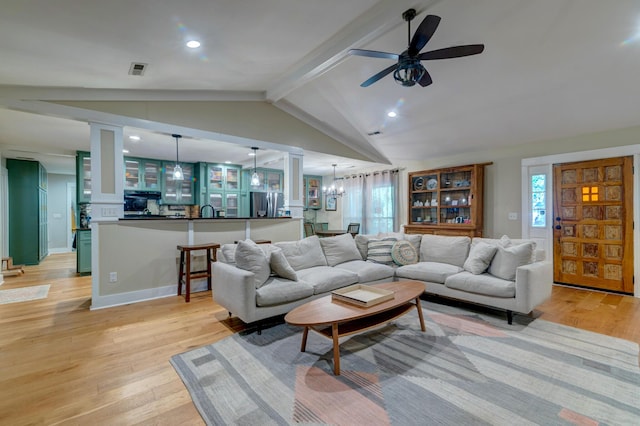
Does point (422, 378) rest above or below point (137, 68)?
below

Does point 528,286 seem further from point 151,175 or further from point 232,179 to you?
point 151,175

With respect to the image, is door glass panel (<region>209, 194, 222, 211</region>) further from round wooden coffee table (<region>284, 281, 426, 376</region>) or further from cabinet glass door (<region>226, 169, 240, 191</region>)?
round wooden coffee table (<region>284, 281, 426, 376</region>)

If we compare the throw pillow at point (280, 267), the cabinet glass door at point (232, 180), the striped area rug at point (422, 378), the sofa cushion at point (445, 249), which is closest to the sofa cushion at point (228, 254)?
the throw pillow at point (280, 267)

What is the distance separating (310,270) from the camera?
Answer: 358 centimetres

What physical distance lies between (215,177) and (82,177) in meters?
2.56

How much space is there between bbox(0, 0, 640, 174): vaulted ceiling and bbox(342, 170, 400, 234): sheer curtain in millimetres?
2188

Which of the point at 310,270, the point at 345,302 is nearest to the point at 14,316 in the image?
the point at 310,270

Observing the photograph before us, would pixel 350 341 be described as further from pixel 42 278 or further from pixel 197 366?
pixel 42 278

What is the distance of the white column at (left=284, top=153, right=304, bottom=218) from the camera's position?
5.33 m

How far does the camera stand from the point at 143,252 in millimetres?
3959

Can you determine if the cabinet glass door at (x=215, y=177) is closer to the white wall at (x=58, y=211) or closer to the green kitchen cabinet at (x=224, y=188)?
the green kitchen cabinet at (x=224, y=188)

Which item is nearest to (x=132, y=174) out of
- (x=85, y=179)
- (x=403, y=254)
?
(x=85, y=179)

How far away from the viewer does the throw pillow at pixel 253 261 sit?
2912 millimetres

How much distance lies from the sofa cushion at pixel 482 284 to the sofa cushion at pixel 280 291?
1.71 metres
